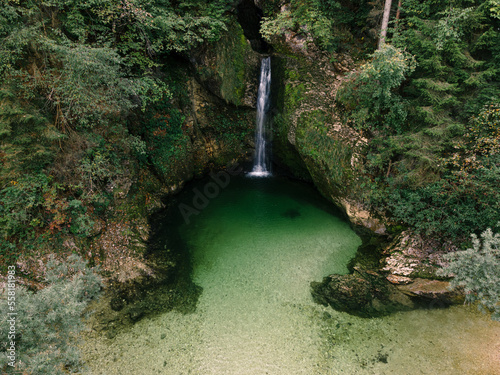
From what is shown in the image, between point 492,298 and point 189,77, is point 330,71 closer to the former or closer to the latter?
point 189,77

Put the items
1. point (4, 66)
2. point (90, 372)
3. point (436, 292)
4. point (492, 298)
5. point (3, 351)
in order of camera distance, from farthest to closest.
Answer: point (436, 292) → point (4, 66) → point (90, 372) → point (492, 298) → point (3, 351)

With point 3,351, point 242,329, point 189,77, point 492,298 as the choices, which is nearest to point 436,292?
point 492,298

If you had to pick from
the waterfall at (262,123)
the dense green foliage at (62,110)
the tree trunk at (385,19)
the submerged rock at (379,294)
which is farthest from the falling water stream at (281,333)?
the tree trunk at (385,19)

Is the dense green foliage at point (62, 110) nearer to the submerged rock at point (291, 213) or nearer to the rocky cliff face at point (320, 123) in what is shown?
the rocky cliff face at point (320, 123)

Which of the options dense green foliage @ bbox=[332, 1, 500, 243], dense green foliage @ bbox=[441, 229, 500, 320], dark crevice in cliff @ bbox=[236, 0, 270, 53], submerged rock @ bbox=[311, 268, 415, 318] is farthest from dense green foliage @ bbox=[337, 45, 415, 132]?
dark crevice in cliff @ bbox=[236, 0, 270, 53]

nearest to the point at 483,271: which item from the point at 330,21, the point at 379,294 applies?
the point at 379,294

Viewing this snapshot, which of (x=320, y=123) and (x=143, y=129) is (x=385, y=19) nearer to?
(x=320, y=123)
